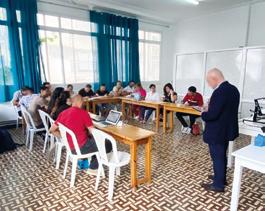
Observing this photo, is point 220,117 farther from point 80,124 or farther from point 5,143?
point 5,143

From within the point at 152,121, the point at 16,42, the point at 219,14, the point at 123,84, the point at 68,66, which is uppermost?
the point at 219,14

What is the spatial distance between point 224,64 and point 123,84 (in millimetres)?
3311

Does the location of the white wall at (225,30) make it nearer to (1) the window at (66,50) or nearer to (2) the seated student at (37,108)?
(1) the window at (66,50)

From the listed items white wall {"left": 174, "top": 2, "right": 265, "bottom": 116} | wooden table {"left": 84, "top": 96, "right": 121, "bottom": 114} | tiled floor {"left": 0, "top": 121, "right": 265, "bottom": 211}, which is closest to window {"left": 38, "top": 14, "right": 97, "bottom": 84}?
wooden table {"left": 84, "top": 96, "right": 121, "bottom": 114}

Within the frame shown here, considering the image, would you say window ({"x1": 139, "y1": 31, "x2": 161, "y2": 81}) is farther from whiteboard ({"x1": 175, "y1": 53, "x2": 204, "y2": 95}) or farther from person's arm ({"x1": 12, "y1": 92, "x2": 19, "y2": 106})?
person's arm ({"x1": 12, "y1": 92, "x2": 19, "y2": 106})

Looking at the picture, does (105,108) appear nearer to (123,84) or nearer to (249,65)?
(123,84)

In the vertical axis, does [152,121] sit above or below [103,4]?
below

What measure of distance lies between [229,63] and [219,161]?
412 cm

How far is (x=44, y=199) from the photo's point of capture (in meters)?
2.26

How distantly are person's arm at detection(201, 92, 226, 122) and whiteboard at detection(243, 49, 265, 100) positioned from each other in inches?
145

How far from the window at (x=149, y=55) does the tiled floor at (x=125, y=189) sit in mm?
5134

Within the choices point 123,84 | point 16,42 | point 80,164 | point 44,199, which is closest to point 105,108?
point 123,84

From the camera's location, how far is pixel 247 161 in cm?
166

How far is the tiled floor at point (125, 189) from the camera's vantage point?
7.07 ft
